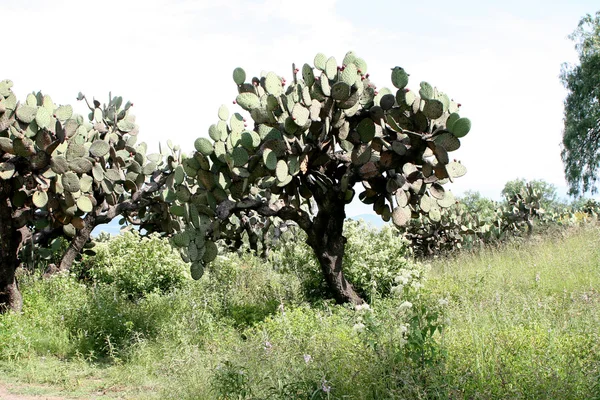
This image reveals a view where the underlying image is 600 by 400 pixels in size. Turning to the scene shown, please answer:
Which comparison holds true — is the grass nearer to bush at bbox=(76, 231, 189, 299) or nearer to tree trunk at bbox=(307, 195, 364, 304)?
tree trunk at bbox=(307, 195, 364, 304)

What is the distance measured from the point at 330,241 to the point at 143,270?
406 cm

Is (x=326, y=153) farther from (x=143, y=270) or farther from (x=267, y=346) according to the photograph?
(x=143, y=270)

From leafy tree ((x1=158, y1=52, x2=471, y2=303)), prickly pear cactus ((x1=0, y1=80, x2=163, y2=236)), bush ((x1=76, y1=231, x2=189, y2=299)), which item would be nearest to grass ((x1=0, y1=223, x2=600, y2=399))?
bush ((x1=76, y1=231, x2=189, y2=299))

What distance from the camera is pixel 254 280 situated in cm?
1030

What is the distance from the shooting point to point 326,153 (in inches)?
313

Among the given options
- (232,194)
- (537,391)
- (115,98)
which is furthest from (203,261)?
(115,98)

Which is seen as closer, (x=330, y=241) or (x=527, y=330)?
(x=527, y=330)

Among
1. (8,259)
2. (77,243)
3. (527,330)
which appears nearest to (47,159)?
(8,259)

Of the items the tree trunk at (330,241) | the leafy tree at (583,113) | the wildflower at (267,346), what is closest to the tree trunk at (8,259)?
the tree trunk at (330,241)

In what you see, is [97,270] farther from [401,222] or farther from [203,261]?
[401,222]

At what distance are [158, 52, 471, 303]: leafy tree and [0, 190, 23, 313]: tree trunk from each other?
2.82 metres

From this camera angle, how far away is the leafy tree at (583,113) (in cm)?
2883

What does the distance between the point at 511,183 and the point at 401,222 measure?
39.7 m

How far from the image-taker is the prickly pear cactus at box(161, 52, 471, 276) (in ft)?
23.8
